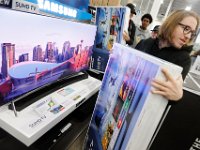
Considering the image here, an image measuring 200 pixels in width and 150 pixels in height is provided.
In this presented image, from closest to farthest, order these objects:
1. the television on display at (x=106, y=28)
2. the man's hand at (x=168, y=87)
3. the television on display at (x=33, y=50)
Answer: the man's hand at (x=168, y=87) → the television on display at (x=33, y=50) → the television on display at (x=106, y=28)

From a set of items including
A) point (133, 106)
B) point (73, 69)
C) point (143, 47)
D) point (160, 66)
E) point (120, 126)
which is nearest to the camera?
point (160, 66)

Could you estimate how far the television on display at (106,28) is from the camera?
1.66 meters

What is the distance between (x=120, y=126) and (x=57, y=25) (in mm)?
738

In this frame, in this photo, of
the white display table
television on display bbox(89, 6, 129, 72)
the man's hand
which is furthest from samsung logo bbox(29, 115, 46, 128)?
television on display bbox(89, 6, 129, 72)

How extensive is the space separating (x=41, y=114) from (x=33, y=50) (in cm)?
38

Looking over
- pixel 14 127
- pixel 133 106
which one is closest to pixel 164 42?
pixel 133 106

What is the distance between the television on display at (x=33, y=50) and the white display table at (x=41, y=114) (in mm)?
99

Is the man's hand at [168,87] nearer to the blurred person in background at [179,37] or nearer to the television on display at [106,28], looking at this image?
the blurred person in background at [179,37]

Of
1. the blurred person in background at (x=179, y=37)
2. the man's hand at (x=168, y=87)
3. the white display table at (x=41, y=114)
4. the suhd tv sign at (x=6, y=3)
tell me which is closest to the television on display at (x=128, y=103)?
the man's hand at (x=168, y=87)

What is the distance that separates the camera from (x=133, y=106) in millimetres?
791

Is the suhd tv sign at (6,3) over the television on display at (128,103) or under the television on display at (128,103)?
over

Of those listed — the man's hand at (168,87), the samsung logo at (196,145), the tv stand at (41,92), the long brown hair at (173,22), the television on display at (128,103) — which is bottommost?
the samsung logo at (196,145)

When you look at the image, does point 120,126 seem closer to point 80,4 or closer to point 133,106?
point 133,106

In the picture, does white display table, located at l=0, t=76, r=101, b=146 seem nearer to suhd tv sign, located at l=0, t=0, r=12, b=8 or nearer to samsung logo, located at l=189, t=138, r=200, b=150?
suhd tv sign, located at l=0, t=0, r=12, b=8
